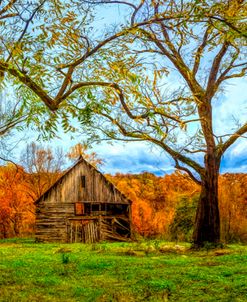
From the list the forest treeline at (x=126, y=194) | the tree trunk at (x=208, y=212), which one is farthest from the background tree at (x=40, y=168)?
the tree trunk at (x=208, y=212)

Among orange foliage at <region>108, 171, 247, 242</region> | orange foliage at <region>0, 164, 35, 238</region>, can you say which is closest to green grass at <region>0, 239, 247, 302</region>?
orange foliage at <region>108, 171, 247, 242</region>

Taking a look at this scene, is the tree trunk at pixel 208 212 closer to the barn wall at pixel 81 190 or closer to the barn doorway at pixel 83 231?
the barn doorway at pixel 83 231

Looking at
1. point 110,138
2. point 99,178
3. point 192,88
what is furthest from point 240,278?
point 99,178

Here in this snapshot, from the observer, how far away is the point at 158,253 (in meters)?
18.7

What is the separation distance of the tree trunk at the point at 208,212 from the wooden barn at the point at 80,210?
1849 centimetres

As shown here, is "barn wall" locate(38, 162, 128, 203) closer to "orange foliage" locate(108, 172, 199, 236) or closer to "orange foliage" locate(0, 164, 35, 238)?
"orange foliage" locate(108, 172, 199, 236)

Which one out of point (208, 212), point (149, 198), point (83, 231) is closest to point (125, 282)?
point (208, 212)

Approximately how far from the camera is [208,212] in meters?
19.3

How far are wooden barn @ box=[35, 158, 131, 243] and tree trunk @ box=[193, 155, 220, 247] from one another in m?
18.5

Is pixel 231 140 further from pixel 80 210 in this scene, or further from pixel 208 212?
pixel 80 210

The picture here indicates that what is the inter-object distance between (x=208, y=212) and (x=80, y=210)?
20.7 meters

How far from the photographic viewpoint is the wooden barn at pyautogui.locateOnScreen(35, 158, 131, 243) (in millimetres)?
37062

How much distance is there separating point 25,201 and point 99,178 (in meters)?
14.4

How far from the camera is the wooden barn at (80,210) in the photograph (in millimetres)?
37062
